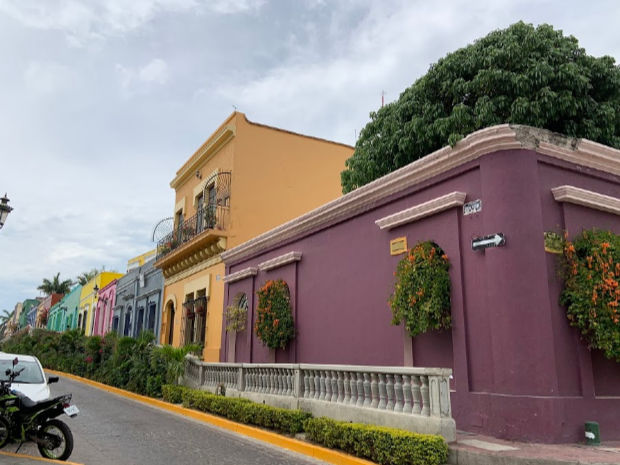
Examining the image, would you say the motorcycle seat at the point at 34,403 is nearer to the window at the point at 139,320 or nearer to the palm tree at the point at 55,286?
the window at the point at 139,320

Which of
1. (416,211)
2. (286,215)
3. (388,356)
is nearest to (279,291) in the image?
(388,356)

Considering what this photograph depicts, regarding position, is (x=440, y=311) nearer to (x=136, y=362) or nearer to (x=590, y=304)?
(x=590, y=304)

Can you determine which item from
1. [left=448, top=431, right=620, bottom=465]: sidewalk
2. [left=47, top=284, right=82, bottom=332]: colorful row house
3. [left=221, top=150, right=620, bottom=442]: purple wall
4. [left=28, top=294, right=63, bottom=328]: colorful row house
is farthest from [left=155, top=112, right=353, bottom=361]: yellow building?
[left=28, top=294, right=63, bottom=328]: colorful row house

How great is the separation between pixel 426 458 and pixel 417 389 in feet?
3.55

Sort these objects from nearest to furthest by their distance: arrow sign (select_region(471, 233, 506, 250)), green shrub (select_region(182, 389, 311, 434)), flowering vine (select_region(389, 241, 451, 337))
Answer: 1. arrow sign (select_region(471, 233, 506, 250))
2. flowering vine (select_region(389, 241, 451, 337))
3. green shrub (select_region(182, 389, 311, 434))

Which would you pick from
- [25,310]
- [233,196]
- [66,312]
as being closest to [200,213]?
[233,196]

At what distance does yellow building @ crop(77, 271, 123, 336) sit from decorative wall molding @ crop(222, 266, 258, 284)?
68.8ft

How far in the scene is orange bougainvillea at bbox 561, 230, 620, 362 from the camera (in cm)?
710

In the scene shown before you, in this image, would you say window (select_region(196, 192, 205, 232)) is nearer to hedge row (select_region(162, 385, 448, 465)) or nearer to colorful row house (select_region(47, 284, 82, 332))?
hedge row (select_region(162, 385, 448, 465))

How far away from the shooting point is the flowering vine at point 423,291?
8.04 metres

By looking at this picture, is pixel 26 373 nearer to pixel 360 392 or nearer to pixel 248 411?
pixel 248 411

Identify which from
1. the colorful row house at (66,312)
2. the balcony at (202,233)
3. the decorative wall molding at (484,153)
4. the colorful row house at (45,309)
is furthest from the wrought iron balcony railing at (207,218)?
the colorful row house at (45,309)

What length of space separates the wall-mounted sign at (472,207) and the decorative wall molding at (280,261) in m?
5.24

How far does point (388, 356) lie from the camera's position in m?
9.38
